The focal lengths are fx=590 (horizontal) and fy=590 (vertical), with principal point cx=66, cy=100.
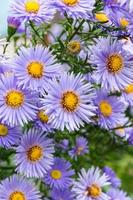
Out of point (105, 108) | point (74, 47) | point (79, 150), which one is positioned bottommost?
point (79, 150)

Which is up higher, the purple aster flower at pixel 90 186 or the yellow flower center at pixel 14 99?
the yellow flower center at pixel 14 99

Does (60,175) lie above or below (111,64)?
below

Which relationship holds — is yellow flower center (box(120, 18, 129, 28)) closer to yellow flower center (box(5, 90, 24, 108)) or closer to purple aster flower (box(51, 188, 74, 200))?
yellow flower center (box(5, 90, 24, 108))

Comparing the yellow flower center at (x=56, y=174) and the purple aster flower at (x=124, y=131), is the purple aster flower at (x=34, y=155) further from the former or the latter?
the purple aster flower at (x=124, y=131)

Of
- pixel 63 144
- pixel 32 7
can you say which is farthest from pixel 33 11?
pixel 63 144

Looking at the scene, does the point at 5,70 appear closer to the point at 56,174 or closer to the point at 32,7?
the point at 32,7

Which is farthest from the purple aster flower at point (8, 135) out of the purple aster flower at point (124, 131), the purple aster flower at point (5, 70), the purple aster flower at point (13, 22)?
the purple aster flower at point (124, 131)
